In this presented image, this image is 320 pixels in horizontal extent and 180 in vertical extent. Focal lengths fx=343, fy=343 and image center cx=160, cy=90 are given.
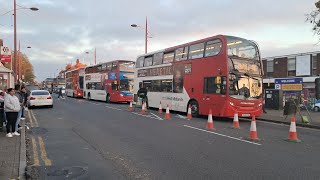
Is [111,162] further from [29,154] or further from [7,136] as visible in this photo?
[7,136]

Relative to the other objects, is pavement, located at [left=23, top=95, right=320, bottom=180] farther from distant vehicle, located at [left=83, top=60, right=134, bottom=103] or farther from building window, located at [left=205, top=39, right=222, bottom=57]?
distant vehicle, located at [left=83, top=60, right=134, bottom=103]

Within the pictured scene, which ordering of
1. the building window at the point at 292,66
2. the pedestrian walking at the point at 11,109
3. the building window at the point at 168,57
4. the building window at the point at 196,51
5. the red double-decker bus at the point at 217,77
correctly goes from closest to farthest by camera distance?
the pedestrian walking at the point at 11,109, the red double-decker bus at the point at 217,77, the building window at the point at 196,51, the building window at the point at 168,57, the building window at the point at 292,66

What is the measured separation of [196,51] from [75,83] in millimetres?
31159

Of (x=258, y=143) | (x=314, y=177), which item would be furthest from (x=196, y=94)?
(x=314, y=177)

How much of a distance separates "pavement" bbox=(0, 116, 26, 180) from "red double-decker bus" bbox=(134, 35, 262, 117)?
375 inches

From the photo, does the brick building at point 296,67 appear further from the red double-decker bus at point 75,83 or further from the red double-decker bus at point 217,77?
the red double-decker bus at point 217,77

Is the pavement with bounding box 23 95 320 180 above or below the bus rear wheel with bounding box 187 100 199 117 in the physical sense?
below

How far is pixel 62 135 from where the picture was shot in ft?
38.1

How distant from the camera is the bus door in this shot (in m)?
16.4

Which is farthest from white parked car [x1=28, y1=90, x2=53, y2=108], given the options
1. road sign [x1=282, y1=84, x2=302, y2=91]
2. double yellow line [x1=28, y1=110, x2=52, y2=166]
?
road sign [x1=282, y1=84, x2=302, y2=91]

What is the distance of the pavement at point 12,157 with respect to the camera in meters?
6.29

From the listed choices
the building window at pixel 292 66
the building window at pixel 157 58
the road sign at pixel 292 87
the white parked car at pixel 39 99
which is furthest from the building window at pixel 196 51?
the building window at pixel 292 66

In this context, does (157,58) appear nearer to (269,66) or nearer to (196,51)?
(196,51)

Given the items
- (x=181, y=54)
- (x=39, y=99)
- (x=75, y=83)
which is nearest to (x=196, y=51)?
(x=181, y=54)
